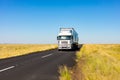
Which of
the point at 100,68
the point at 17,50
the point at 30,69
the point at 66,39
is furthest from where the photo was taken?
the point at 17,50

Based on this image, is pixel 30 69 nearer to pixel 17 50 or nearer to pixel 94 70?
pixel 94 70

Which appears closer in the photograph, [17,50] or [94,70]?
[94,70]

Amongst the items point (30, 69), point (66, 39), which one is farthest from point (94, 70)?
point (66, 39)

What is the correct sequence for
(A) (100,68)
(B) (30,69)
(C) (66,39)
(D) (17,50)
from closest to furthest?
(A) (100,68) < (B) (30,69) < (C) (66,39) < (D) (17,50)

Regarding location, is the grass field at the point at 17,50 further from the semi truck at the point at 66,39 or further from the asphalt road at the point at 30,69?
the asphalt road at the point at 30,69

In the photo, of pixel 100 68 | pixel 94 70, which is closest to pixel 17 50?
pixel 100 68

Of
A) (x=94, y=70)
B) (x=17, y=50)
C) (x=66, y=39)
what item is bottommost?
(x=94, y=70)

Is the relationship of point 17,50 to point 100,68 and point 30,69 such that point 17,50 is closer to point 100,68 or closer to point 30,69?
point 30,69

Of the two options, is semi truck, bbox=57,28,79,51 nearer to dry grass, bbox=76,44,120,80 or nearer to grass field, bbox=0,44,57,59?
grass field, bbox=0,44,57,59

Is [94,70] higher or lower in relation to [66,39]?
lower

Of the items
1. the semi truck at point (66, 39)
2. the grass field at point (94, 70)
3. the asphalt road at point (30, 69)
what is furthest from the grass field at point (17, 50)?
the grass field at point (94, 70)

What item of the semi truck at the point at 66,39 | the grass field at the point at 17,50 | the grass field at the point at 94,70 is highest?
the semi truck at the point at 66,39

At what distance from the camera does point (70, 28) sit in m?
41.3

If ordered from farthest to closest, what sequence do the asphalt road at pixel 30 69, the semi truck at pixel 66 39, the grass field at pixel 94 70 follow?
the semi truck at pixel 66 39 → the asphalt road at pixel 30 69 → the grass field at pixel 94 70
